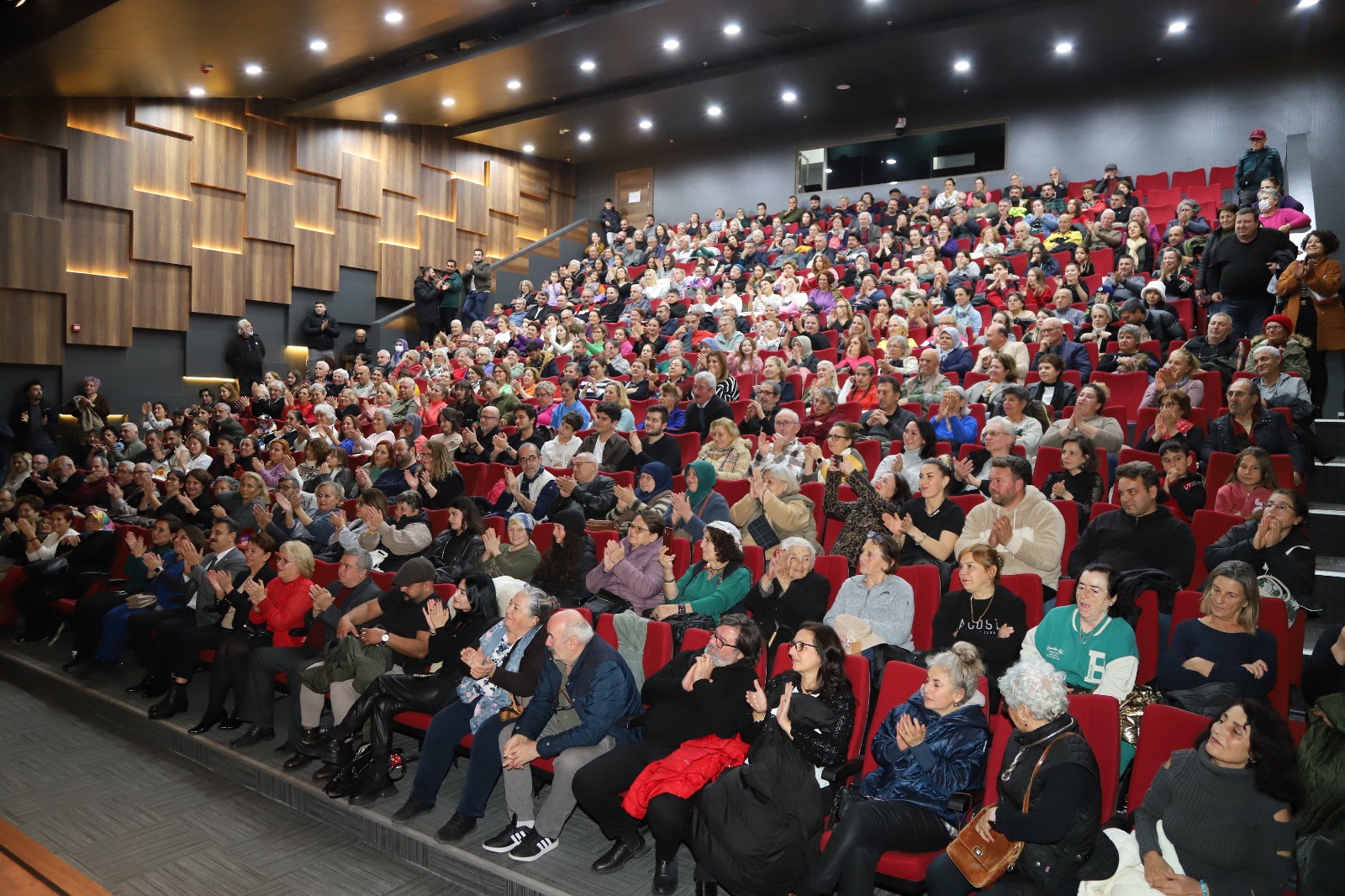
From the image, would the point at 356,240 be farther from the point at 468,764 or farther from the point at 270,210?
the point at 468,764

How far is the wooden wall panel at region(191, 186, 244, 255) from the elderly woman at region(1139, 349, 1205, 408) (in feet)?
27.9

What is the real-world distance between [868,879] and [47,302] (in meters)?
8.62

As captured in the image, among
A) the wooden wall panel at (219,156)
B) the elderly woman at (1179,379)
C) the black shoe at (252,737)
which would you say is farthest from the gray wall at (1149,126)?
the black shoe at (252,737)

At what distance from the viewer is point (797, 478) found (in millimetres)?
3816

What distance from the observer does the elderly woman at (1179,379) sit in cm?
404

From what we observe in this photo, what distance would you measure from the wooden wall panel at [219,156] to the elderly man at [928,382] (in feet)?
24.6

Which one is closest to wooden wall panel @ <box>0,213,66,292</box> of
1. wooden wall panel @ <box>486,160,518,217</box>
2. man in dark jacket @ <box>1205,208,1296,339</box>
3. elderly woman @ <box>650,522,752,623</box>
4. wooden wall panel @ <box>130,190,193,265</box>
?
wooden wall panel @ <box>130,190,193,265</box>

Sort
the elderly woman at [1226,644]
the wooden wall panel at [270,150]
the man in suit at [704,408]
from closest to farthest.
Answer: the elderly woman at [1226,644], the man in suit at [704,408], the wooden wall panel at [270,150]

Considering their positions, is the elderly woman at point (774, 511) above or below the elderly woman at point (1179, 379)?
below

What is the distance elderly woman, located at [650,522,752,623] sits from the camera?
3.13m

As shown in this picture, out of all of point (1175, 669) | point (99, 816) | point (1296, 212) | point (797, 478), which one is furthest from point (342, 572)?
point (1296, 212)

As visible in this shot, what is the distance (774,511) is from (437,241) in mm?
8901

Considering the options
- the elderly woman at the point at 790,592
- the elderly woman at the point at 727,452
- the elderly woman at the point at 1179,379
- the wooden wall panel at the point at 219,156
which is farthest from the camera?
the wooden wall panel at the point at 219,156

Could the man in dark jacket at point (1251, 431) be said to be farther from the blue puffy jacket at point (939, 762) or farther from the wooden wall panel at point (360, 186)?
the wooden wall panel at point (360, 186)
